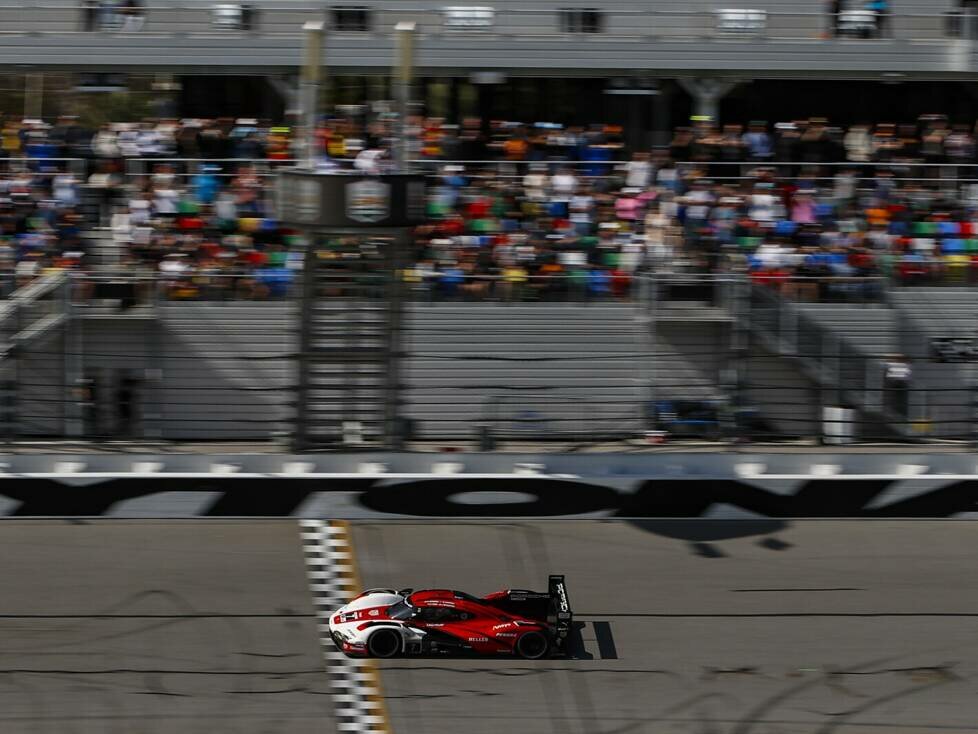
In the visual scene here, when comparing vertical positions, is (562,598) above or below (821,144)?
below

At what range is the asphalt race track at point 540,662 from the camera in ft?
28.0

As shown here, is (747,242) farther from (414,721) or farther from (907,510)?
(414,721)

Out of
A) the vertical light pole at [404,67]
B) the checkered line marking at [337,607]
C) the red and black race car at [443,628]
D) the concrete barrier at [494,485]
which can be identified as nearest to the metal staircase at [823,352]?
the concrete barrier at [494,485]

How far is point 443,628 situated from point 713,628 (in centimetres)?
191

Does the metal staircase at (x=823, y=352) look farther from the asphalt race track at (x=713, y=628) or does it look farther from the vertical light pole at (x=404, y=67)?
the vertical light pole at (x=404, y=67)

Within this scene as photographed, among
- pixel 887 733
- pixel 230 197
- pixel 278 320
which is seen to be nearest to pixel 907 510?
pixel 887 733

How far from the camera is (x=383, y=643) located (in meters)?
9.12

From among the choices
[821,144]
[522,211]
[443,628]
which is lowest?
[443,628]

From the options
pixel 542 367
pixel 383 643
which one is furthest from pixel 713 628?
pixel 542 367

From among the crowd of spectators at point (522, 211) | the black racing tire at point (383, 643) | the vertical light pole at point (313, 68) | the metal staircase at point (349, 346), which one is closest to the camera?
the black racing tire at point (383, 643)

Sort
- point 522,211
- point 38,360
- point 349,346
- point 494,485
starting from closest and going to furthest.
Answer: point 494,485 → point 349,346 → point 38,360 → point 522,211

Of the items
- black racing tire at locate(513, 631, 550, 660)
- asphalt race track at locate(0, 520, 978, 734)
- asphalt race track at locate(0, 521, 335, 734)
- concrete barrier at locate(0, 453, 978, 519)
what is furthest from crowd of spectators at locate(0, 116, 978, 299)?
black racing tire at locate(513, 631, 550, 660)

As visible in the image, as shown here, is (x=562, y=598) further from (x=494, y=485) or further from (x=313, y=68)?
(x=313, y=68)

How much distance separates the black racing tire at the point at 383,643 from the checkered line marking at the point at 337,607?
8cm
